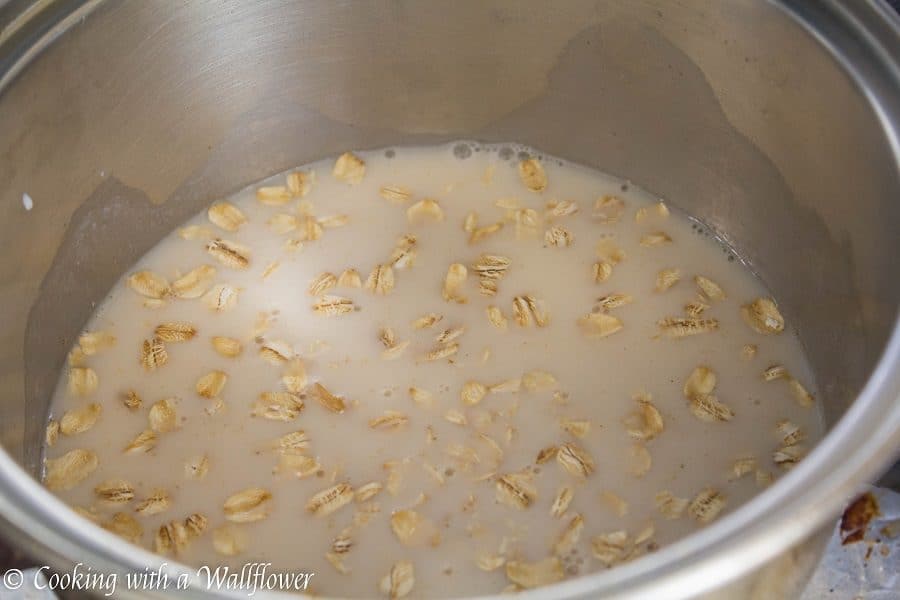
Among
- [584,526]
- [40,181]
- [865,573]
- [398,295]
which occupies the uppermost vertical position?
[40,181]

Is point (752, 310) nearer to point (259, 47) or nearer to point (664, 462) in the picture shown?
point (664, 462)

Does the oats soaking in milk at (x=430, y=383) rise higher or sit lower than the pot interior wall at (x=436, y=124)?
lower

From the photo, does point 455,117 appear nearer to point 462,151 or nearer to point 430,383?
point 462,151

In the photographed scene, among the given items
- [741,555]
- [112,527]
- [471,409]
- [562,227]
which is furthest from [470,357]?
[741,555]

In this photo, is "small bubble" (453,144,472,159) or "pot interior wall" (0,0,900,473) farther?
"small bubble" (453,144,472,159)

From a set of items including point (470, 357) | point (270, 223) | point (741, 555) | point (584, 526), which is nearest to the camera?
point (741, 555)

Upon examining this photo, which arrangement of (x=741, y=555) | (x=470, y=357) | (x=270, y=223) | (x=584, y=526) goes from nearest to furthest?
(x=741, y=555) < (x=584, y=526) < (x=470, y=357) < (x=270, y=223)
